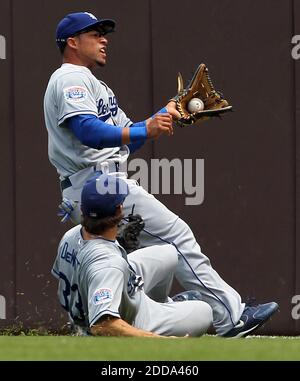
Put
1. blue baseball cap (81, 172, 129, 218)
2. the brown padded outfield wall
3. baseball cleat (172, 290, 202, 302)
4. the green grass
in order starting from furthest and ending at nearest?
1. the brown padded outfield wall
2. baseball cleat (172, 290, 202, 302)
3. blue baseball cap (81, 172, 129, 218)
4. the green grass

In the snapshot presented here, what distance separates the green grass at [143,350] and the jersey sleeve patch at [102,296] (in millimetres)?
212

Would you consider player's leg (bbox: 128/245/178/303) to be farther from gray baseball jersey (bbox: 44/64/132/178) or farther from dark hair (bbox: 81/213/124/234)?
gray baseball jersey (bbox: 44/64/132/178)

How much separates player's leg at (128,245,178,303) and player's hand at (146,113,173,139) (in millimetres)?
541

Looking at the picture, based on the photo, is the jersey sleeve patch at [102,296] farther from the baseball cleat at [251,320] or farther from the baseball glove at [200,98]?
the baseball glove at [200,98]

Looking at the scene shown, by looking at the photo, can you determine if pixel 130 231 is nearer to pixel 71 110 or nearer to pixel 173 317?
pixel 173 317

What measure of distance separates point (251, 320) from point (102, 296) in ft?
3.34

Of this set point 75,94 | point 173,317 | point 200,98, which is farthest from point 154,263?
point 200,98

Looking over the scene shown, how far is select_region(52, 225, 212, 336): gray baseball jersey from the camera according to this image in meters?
5.84

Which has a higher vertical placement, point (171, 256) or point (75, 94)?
point (75, 94)

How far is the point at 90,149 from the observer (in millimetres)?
6715

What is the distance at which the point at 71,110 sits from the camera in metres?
6.55

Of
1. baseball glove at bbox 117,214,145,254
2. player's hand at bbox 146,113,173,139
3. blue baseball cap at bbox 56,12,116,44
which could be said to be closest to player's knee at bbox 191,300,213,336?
baseball glove at bbox 117,214,145,254

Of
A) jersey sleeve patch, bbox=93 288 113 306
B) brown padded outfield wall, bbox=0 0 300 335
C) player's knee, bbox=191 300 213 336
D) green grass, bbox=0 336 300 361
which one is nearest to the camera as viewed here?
green grass, bbox=0 336 300 361
